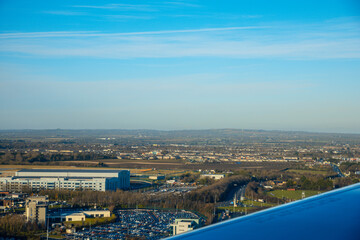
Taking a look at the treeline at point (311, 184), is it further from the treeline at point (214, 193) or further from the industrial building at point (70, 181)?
the industrial building at point (70, 181)

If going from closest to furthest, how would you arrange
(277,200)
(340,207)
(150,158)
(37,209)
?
(340,207), (37,209), (277,200), (150,158)

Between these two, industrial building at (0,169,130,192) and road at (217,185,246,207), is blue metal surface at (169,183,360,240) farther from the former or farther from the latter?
industrial building at (0,169,130,192)

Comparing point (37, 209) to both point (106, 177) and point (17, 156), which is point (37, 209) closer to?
point (106, 177)

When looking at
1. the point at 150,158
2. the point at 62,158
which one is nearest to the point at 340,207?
the point at 62,158

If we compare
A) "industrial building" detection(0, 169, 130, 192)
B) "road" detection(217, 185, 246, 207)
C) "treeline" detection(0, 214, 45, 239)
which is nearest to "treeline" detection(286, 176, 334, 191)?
"road" detection(217, 185, 246, 207)

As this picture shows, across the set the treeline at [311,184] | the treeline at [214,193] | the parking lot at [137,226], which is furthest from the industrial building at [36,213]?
the treeline at [311,184]

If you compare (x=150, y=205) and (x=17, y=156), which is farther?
(x=17, y=156)
